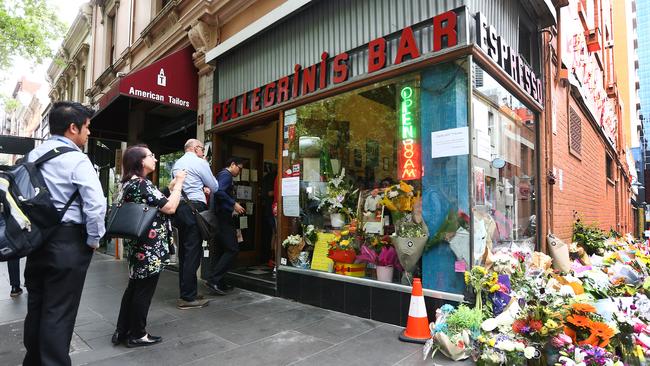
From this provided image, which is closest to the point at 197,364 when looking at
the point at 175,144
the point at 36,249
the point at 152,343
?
the point at 152,343

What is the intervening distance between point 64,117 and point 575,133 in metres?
8.47

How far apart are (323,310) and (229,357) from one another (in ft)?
5.31

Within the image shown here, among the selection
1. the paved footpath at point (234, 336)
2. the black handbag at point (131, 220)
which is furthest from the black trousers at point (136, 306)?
the black handbag at point (131, 220)

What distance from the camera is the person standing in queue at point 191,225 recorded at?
4.78 m

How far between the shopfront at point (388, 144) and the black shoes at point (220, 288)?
2.73 feet

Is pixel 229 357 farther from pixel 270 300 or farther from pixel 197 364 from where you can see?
pixel 270 300

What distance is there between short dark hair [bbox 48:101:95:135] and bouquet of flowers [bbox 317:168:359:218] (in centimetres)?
332

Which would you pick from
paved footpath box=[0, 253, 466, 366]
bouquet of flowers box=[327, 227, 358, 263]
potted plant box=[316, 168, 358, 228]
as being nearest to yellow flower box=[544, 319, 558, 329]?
paved footpath box=[0, 253, 466, 366]

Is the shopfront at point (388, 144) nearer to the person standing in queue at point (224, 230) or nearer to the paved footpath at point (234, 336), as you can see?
the paved footpath at point (234, 336)

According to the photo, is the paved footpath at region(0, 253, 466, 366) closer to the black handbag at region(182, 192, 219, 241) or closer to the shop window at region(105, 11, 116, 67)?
the black handbag at region(182, 192, 219, 241)

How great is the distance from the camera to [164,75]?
22.2 feet

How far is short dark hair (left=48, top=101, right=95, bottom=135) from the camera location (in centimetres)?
280

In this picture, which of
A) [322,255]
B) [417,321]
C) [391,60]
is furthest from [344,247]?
[391,60]

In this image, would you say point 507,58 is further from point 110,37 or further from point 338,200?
point 110,37
